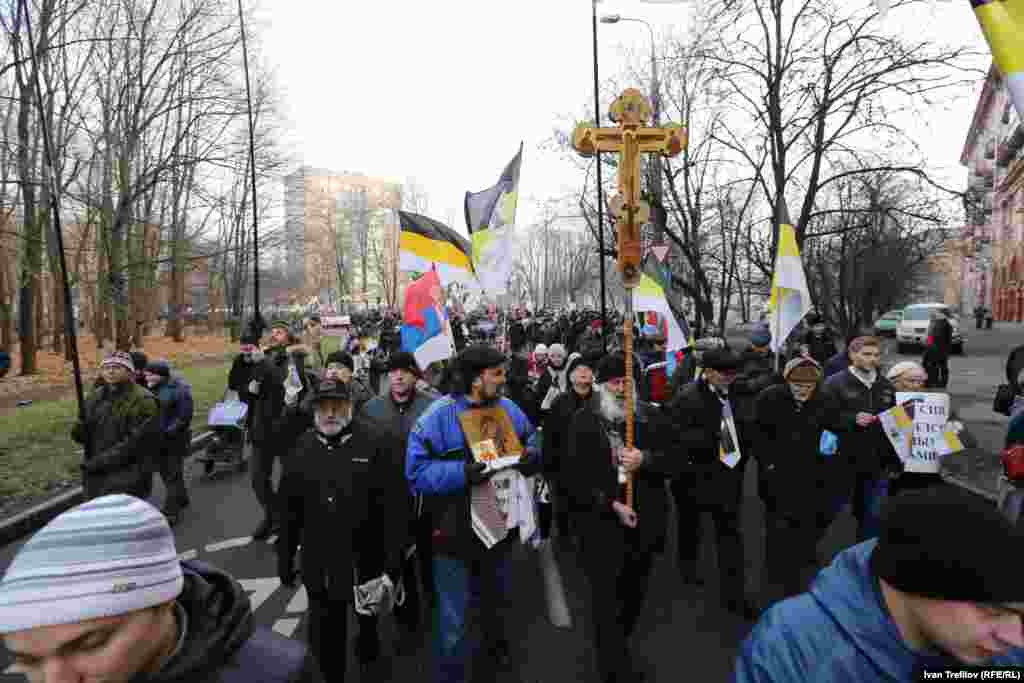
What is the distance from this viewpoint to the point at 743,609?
403 cm

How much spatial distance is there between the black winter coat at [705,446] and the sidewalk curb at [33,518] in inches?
237

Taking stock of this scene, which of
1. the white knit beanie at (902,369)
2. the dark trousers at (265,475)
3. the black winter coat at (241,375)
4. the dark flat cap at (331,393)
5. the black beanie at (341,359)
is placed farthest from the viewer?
the black winter coat at (241,375)

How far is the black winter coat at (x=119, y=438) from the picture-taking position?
4.48 m

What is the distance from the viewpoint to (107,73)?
55.2 feet

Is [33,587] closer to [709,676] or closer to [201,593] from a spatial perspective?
[201,593]

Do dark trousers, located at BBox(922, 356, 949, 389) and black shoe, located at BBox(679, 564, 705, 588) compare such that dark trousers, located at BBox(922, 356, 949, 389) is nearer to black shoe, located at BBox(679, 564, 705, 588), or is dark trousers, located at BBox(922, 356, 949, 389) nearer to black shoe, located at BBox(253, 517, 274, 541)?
black shoe, located at BBox(679, 564, 705, 588)

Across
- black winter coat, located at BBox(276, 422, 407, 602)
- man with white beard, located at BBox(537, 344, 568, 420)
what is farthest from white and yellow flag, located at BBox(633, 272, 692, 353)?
black winter coat, located at BBox(276, 422, 407, 602)

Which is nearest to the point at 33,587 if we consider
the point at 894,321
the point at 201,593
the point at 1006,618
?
the point at 201,593

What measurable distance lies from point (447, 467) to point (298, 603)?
6.77ft

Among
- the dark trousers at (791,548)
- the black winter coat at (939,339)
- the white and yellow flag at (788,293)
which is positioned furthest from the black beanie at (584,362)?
the black winter coat at (939,339)

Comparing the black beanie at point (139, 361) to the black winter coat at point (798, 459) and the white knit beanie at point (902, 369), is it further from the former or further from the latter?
the white knit beanie at point (902, 369)

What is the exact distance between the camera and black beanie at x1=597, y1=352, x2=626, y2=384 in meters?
3.62

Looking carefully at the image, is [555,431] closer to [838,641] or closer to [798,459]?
[798,459]

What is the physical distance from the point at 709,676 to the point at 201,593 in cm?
303
